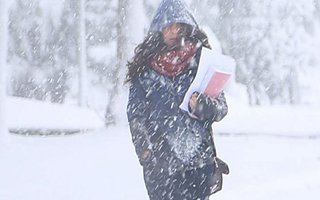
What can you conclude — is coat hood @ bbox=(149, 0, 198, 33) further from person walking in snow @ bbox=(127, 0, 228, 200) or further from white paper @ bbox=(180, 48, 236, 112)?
white paper @ bbox=(180, 48, 236, 112)

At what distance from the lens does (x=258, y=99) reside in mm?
41844

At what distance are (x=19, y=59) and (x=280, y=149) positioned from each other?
25.9m

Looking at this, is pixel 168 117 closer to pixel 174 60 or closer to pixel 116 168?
pixel 174 60

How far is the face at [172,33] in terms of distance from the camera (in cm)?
455

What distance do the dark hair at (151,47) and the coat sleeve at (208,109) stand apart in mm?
307

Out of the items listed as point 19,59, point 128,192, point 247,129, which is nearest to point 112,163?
point 128,192

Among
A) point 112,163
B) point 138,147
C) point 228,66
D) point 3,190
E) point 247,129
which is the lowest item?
point 247,129

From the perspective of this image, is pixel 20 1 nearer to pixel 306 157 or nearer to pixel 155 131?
pixel 306 157

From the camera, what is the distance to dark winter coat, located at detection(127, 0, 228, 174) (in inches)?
176

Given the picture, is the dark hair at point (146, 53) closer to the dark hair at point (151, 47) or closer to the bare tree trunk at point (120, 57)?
the dark hair at point (151, 47)

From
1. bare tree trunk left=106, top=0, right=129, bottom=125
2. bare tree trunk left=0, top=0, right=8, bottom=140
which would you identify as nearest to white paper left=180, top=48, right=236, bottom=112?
bare tree trunk left=0, top=0, right=8, bottom=140

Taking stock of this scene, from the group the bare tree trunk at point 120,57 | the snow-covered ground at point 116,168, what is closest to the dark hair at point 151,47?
the snow-covered ground at point 116,168

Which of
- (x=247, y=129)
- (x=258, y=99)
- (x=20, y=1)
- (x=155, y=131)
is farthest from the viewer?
(x=258, y=99)

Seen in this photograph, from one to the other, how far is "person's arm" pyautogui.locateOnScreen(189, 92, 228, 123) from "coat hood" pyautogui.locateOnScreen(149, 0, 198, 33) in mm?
388
